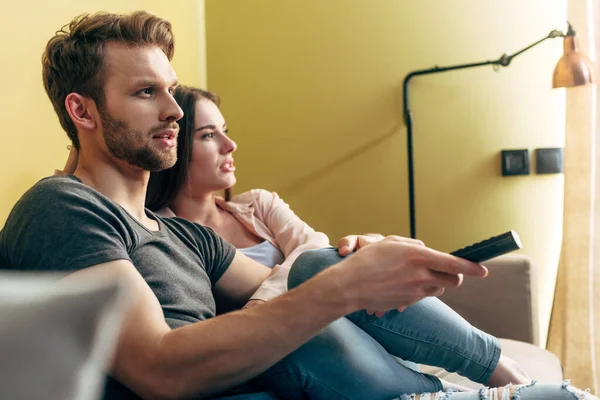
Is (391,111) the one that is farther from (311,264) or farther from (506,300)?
(311,264)

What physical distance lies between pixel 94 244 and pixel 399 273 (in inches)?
17.9

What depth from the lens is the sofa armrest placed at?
2045mm

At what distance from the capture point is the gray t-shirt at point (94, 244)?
3.22 feet

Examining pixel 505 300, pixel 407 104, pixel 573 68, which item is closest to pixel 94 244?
pixel 505 300

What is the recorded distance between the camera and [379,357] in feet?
3.69

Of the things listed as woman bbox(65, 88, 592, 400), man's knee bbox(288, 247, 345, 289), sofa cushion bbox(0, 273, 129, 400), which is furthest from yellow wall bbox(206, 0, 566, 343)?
sofa cushion bbox(0, 273, 129, 400)

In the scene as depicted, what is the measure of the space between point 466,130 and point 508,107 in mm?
180

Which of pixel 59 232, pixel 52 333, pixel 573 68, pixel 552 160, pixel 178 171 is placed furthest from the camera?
pixel 552 160

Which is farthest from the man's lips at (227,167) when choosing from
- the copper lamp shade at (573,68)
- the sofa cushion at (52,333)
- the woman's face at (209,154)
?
the sofa cushion at (52,333)

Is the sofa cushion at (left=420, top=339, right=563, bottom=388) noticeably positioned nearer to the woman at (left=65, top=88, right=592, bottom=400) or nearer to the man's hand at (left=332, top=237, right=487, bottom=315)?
the woman at (left=65, top=88, right=592, bottom=400)

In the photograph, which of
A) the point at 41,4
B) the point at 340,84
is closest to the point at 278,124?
the point at 340,84

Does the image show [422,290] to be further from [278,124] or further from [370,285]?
[278,124]

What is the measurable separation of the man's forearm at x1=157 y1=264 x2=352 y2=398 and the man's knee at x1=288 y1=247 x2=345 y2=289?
0.74 feet

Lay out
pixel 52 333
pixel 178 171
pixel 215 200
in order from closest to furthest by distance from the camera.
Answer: pixel 52 333 → pixel 178 171 → pixel 215 200
